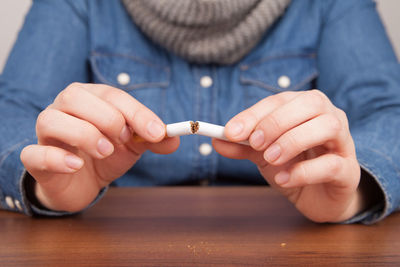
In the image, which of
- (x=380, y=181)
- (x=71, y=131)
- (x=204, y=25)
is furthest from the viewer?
(x=204, y=25)

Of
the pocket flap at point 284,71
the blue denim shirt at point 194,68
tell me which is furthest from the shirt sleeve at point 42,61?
the pocket flap at point 284,71

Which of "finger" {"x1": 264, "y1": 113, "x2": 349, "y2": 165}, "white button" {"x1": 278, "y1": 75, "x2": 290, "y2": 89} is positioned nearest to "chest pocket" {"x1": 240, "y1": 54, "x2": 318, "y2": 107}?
"white button" {"x1": 278, "y1": 75, "x2": 290, "y2": 89}

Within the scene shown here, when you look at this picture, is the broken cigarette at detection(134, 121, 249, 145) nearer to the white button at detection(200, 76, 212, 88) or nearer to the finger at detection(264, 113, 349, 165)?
the finger at detection(264, 113, 349, 165)

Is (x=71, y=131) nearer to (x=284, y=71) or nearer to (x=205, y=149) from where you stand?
(x=205, y=149)

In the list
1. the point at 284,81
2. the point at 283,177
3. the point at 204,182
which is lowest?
the point at 204,182

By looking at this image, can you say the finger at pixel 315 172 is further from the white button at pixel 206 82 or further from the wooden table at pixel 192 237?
the white button at pixel 206 82

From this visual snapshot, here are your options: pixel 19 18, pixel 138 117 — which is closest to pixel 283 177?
pixel 138 117

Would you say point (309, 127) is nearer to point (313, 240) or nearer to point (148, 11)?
point (313, 240)
